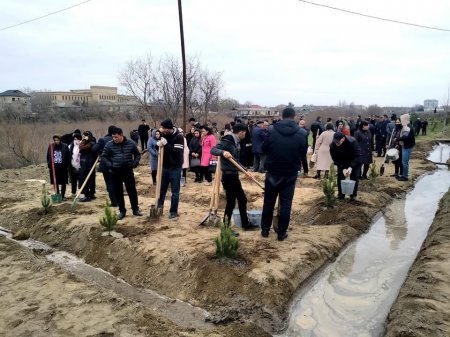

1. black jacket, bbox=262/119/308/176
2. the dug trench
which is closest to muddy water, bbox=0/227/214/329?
the dug trench

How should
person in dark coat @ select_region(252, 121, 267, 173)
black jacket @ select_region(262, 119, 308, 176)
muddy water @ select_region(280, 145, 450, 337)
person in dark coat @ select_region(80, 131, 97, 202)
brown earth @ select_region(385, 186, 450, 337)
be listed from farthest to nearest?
person in dark coat @ select_region(252, 121, 267, 173), person in dark coat @ select_region(80, 131, 97, 202), black jacket @ select_region(262, 119, 308, 176), muddy water @ select_region(280, 145, 450, 337), brown earth @ select_region(385, 186, 450, 337)

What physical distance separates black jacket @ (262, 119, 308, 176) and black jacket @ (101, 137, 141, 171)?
268cm

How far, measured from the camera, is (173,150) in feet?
22.4

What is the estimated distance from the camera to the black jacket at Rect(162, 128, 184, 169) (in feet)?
22.4

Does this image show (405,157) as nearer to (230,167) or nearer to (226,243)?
(230,167)

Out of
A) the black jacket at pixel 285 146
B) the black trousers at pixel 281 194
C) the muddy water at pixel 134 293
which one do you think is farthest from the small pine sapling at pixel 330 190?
the muddy water at pixel 134 293

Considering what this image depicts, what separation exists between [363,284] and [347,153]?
A: 329cm

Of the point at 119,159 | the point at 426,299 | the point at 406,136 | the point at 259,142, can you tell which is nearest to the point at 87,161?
the point at 119,159

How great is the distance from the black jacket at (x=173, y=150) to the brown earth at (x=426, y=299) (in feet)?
13.2

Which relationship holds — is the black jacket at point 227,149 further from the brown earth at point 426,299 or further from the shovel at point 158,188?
the brown earth at point 426,299

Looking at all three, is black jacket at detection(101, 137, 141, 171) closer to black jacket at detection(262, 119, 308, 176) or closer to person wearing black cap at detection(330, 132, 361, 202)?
black jacket at detection(262, 119, 308, 176)

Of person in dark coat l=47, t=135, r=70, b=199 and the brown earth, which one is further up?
person in dark coat l=47, t=135, r=70, b=199

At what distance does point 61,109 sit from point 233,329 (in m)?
49.8

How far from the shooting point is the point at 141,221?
A: 708 centimetres
